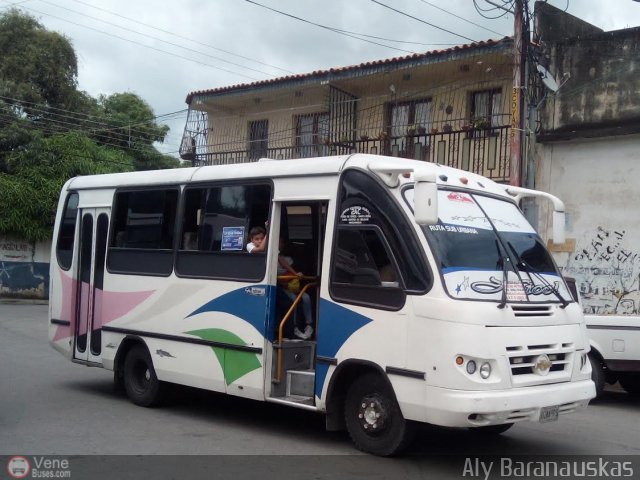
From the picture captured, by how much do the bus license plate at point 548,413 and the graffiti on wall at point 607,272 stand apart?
7.87 metres

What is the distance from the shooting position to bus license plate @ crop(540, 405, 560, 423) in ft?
22.0

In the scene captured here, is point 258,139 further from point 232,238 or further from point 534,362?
point 534,362

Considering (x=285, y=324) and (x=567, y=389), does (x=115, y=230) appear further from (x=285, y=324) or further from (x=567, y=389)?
(x=567, y=389)

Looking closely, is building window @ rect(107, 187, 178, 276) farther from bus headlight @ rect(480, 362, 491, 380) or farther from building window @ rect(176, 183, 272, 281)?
bus headlight @ rect(480, 362, 491, 380)

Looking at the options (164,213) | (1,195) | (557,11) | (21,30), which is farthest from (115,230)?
(21,30)

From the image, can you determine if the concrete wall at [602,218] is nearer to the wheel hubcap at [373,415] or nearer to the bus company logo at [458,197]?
the bus company logo at [458,197]

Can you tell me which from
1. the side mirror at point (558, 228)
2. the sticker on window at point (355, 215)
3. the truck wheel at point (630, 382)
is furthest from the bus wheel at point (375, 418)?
the truck wheel at point (630, 382)

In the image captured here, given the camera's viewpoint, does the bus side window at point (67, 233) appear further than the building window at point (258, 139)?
No

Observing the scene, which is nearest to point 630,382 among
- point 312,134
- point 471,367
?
point 471,367

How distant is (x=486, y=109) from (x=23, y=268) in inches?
782

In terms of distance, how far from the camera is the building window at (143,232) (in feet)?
31.6

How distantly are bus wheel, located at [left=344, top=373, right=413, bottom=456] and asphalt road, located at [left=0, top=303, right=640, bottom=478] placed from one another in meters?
0.15

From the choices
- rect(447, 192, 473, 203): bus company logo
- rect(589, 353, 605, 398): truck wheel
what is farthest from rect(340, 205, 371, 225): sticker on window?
rect(589, 353, 605, 398): truck wheel

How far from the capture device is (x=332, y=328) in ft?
24.7
